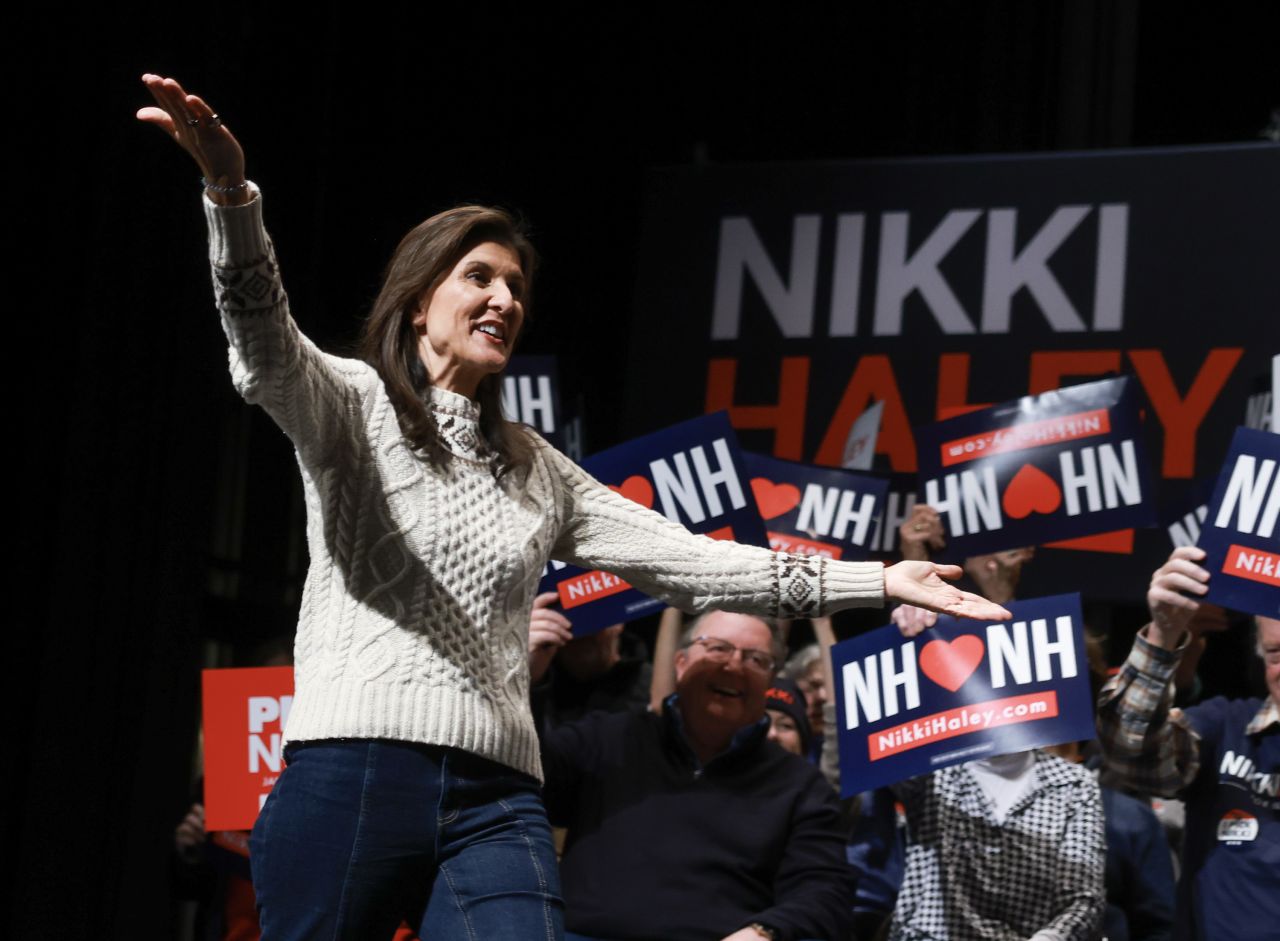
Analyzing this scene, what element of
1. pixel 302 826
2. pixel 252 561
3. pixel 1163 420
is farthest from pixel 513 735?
pixel 252 561

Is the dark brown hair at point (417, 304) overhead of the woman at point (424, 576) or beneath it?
overhead

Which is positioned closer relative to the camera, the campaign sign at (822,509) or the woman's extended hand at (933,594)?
the woman's extended hand at (933,594)

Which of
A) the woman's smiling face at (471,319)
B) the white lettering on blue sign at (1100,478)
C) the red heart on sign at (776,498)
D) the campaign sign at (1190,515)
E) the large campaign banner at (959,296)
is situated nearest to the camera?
the woman's smiling face at (471,319)

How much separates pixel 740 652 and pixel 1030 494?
74 cm

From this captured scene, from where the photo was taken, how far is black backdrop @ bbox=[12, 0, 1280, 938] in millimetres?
4047

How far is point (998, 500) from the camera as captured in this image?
3.63m

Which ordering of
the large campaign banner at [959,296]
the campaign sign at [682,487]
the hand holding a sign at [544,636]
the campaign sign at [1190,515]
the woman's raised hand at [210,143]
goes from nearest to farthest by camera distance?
1. the woman's raised hand at [210,143]
2. the hand holding a sign at [544,636]
3. the campaign sign at [682,487]
4. the campaign sign at [1190,515]
5. the large campaign banner at [959,296]

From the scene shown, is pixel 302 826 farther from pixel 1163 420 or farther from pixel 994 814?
pixel 1163 420

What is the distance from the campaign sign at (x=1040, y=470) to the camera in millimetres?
3527

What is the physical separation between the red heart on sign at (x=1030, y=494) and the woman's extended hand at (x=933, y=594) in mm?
1737

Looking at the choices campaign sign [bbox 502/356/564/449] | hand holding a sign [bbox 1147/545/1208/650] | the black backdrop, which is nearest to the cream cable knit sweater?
hand holding a sign [bbox 1147/545/1208/650]

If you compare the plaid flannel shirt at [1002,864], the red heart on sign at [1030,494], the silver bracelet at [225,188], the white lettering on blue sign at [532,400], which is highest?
the white lettering on blue sign at [532,400]

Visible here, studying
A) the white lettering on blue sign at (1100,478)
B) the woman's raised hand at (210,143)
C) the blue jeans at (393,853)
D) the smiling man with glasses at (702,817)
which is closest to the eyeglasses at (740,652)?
the smiling man with glasses at (702,817)

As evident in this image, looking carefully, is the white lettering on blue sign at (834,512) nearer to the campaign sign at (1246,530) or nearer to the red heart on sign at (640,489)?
the red heart on sign at (640,489)
